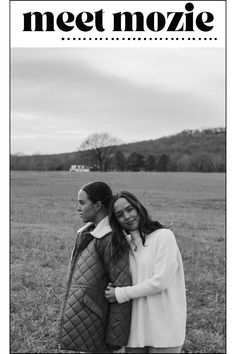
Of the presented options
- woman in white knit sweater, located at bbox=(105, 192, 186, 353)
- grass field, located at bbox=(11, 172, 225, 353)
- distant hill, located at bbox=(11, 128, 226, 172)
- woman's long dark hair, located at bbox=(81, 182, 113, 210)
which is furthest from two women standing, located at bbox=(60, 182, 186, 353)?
distant hill, located at bbox=(11, 128, 226, 172)

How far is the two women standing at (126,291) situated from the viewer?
7.62 ft

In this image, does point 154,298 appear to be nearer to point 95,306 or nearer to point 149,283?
point 149,283

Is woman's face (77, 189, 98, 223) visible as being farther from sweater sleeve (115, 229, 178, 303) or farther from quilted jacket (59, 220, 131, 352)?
sweater sleeve (115, 229, 178, 303)

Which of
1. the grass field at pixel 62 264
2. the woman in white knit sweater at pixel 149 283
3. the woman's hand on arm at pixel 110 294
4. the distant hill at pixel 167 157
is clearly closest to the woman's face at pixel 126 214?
the woman in white knit sweater at pixel 149 283

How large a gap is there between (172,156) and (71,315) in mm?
41986

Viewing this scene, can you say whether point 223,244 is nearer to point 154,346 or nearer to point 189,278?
point 189,278

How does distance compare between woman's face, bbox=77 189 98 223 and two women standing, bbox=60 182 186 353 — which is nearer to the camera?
two women standing, bbox=60 182 186 353

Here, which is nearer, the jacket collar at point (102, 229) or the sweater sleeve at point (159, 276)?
the sweater sleeve at point (159, 276)

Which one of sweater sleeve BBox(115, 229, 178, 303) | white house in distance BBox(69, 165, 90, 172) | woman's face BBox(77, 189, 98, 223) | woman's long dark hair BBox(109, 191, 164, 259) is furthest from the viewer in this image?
white house in distance BBox(69, 165, 90, 172)

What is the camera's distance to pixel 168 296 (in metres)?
2.35

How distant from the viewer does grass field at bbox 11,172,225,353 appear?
15.1 feet

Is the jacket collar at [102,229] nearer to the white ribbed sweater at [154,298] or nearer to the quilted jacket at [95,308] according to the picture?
the quilted jacket at [95,308]

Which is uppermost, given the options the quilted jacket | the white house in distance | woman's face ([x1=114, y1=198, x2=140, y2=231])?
the white house in distance

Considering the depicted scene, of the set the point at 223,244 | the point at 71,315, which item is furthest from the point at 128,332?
the point at 223,244
